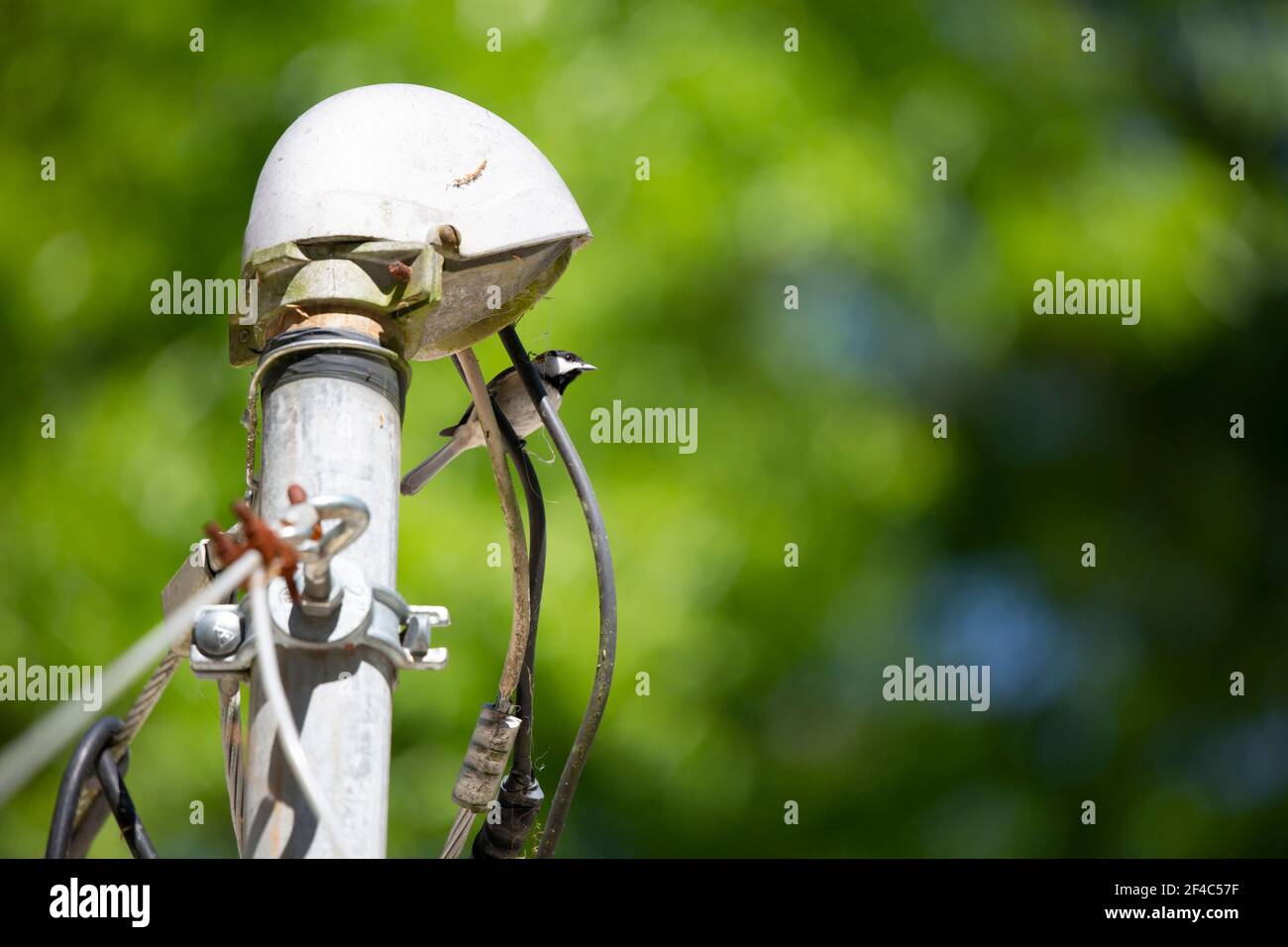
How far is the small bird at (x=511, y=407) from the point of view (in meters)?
2.59

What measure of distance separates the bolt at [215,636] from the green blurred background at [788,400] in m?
4.10

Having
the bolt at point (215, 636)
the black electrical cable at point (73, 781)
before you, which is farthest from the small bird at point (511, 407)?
the bolt at point (215, 636)

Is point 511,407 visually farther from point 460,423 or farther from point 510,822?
point 510,822

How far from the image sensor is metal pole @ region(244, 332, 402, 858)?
6.05ft

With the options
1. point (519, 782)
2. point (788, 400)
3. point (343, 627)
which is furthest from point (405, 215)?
point (788, 400)

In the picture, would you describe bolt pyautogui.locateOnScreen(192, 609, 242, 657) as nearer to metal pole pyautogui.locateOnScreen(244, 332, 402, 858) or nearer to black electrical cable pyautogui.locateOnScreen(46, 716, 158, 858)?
metal pole pyautogui.locateOnScreen(244, 332, 402, 858)

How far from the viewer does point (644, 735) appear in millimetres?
6277

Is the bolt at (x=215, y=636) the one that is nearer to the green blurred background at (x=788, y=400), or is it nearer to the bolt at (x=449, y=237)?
the bolt at (x=449, y=237)

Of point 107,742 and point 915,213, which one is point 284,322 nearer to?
point 107,742

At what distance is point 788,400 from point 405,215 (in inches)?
186

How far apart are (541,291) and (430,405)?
391cm

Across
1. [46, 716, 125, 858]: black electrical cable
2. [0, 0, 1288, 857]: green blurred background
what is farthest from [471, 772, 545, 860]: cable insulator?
[0, 0, 1288, 857]: green blurred background

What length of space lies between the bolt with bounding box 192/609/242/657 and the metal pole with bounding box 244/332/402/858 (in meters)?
0.04

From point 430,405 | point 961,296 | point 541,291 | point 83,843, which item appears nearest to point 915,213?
point 961,296
